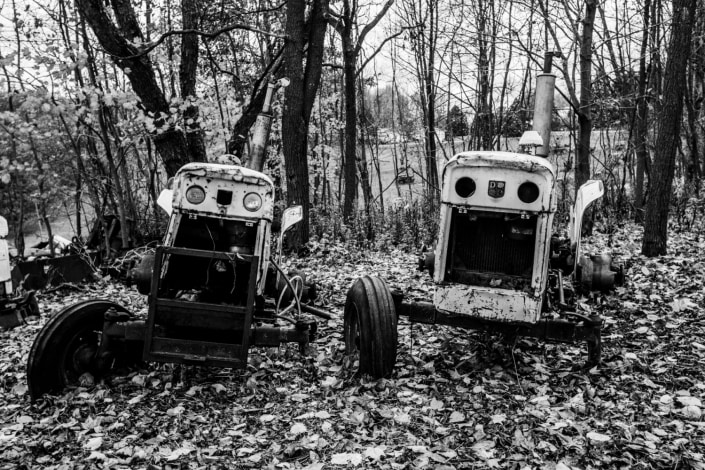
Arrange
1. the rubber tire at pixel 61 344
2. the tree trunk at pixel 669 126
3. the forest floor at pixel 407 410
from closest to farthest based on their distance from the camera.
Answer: the forest floor at pixel 407 410 → the rubber tire at pixel 61 344 → the tree trunk at pixel 669 126

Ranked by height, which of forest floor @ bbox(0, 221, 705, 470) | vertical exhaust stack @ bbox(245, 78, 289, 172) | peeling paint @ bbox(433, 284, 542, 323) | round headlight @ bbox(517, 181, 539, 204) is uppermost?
vertical exhaust stack @ bbox(245, 78, 289, 172)

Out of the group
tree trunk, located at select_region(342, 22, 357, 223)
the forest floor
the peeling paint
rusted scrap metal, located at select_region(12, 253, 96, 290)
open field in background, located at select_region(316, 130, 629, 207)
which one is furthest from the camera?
open field in background, located at select_region(316, 130, 629, 207)

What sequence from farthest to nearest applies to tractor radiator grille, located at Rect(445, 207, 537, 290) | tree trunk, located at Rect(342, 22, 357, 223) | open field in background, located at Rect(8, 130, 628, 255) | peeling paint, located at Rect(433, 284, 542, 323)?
open field in background, located at Rect(8, 130, 628, 255) < tree trunk, located at Rect(342, 22, 357, 223) < tractor radiator grille, located at Rect(445, 207, 537, 290) < peeling paint, located at Rect(433, 284, 542, 323)

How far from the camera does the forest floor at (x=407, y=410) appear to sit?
3656 mm

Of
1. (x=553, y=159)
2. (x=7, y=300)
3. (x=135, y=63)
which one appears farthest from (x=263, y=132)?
(x=553, y=159)

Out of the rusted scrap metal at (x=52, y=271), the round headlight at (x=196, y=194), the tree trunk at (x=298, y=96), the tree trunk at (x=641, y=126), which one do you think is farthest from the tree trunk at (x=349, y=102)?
the round headlight at (x=196, y=194)

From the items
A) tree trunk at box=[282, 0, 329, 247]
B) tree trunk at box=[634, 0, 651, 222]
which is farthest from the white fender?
tree trunk at box=[634, 0, 651, 222]

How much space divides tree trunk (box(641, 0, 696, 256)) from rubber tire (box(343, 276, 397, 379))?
5443 millimetres

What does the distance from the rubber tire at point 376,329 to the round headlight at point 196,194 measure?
1612mm

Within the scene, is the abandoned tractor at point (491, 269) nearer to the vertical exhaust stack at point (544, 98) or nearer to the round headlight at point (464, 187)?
the round headlight at point (464, 187)

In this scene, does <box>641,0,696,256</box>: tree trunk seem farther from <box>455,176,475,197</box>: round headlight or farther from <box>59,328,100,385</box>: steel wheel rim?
<box>59,328,100,385</box>: steel wheel rim

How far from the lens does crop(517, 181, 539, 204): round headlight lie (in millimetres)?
4602

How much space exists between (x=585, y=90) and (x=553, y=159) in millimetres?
9432

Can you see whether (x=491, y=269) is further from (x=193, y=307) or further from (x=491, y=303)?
(x=193, y=307)
